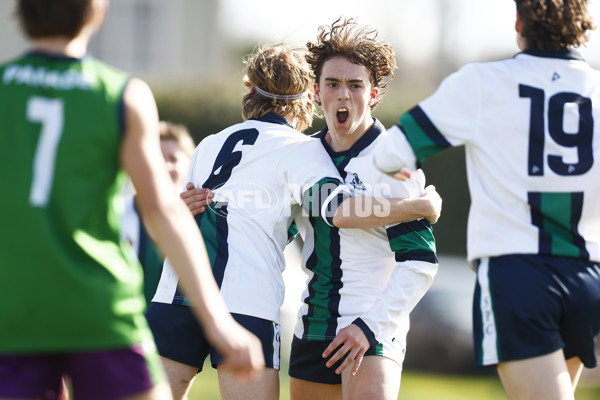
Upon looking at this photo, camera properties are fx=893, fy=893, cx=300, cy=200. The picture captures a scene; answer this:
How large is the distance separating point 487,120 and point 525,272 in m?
0.60

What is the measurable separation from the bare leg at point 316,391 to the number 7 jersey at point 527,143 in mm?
1350

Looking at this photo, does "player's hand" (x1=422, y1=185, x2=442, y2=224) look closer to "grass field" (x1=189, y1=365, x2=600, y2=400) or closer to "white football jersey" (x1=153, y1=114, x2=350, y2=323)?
"white football jersey" (x1=153, y1=114, x2=350, y2=323)

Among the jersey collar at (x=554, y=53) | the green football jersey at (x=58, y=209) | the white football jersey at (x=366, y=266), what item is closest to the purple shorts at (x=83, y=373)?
the green football jersey at (x=58, y=209)

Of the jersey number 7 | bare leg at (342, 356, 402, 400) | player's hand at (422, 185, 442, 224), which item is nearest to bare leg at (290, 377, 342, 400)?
bare leg at (342, 356, 402, 400)

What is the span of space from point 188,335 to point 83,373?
1.55 metres

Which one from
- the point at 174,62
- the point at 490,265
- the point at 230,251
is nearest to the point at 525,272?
the point at 490,265

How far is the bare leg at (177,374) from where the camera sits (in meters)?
4.24

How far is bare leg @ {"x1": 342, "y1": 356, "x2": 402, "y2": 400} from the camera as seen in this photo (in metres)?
4.20

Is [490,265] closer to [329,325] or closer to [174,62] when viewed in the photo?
[329,325]

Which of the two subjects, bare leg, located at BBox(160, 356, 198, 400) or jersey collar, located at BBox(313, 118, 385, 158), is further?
jersey collar, located at BBox(313, 118, 385, 158)

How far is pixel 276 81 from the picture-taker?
4.66m

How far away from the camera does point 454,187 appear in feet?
51.3

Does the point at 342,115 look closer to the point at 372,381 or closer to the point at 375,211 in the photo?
the point at 375,211

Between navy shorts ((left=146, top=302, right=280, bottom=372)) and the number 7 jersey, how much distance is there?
3.88ft
